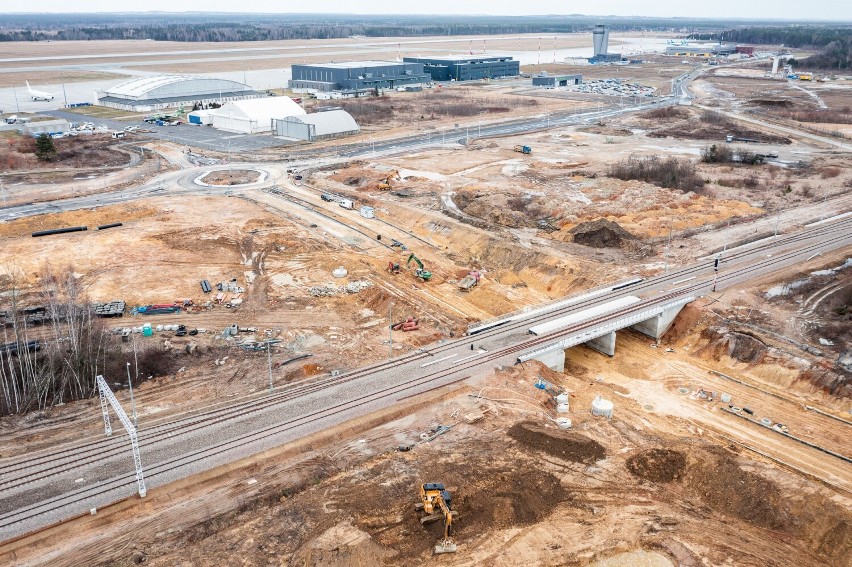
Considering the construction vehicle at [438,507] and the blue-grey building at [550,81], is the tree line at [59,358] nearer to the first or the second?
the construction vehicle at [438,507]

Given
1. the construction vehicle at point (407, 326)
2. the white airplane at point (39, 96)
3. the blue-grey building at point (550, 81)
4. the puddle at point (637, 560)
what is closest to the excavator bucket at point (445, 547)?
the puddle at point (637, 560)

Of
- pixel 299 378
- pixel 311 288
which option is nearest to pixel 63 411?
pixel 299 378

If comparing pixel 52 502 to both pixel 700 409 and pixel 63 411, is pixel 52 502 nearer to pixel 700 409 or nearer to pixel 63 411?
pixel 63 411

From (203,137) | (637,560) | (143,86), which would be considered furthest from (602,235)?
(143,86)

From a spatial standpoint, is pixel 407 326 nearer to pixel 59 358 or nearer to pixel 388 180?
pixel 59 358

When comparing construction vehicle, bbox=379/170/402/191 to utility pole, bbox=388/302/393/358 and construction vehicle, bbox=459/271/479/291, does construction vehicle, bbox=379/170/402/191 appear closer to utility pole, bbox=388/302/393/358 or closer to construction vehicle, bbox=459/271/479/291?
construction vehicle, bbox=459/271/479/291

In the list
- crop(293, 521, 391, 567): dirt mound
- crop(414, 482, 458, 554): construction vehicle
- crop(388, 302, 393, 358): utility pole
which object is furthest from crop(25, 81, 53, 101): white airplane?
crop(414, 482, 458, 554): construction vehicle
